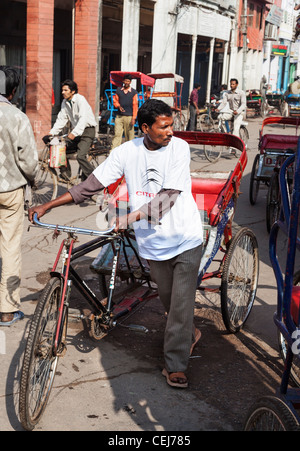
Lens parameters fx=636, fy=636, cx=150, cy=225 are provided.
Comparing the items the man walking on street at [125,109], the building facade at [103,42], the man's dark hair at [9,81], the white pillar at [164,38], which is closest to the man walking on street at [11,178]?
the man's dark hair at [9,81]

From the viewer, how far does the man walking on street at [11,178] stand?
481 cm

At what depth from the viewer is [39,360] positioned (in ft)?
12.0

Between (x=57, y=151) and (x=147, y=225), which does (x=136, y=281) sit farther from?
(x=57, y=151)

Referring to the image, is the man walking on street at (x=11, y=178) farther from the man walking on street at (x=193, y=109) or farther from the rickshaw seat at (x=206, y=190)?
the man walking on street at (x=193, y=109)

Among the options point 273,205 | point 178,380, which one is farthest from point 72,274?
point 273,205

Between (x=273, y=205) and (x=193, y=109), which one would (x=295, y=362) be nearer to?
(x=273, y=205)

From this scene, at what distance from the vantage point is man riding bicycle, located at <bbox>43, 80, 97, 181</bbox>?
31.1 feet

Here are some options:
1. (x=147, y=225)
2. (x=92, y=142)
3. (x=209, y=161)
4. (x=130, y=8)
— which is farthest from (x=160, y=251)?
(x=130, y=8)

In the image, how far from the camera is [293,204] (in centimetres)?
277

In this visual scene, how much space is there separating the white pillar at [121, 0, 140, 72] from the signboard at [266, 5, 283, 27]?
101 ft

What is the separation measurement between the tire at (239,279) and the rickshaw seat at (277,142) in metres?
4.35

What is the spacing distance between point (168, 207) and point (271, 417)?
1508mm

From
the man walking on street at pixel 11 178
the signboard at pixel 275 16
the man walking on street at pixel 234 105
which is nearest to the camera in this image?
the man walking on street at pixel 11 178

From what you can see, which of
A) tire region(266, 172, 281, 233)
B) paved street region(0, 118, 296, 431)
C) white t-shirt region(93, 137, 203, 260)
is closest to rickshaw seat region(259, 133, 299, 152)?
tire region(266, 172, 281, 233)
